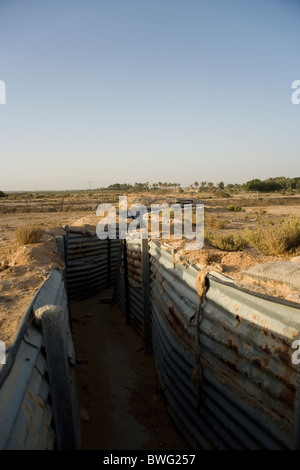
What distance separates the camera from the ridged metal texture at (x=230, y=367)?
244 centimetres

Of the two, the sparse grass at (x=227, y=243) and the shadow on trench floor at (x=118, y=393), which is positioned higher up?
the sparse grass at (x=227, y=243)

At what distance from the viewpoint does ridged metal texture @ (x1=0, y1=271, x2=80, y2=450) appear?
1.72 m

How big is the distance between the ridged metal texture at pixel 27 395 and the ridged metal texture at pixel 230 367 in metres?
1.51

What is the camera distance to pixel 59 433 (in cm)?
240

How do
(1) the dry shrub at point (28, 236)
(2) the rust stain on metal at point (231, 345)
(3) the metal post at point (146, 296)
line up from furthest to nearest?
(1) the dry shrub at point (28, 236), (3) the metal post at point (146, 296), (2) the rust stain on metal at point (231, 345)

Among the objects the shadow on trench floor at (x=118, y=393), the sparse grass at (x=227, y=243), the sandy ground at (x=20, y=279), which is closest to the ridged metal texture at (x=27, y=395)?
the sandy ground at (x=20, y=279)

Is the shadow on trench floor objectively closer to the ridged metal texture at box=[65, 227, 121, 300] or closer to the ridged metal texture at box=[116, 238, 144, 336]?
A: the ridged metal texture at box=[116, 238, 144, 336]

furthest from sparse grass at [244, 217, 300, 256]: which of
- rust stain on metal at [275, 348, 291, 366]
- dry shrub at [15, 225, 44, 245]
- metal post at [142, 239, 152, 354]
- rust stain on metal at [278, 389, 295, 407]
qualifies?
dry shrub at [15, 225, 44, 245]

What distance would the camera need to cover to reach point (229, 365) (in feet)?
9.96

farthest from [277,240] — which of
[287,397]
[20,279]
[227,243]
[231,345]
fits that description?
[20,279]

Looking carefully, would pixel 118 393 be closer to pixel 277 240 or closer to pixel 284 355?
pixel 284 355

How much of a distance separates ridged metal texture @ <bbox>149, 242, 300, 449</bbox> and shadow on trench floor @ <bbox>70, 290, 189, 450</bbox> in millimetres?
369

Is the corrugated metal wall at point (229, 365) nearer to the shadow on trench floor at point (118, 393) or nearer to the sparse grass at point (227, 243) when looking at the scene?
the shadow on trench floor at point (118, 393)

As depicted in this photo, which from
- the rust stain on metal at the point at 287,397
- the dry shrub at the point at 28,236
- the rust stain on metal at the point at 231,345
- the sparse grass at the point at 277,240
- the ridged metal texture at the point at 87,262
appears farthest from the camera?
the ridged metal texture at the point at 87,262
